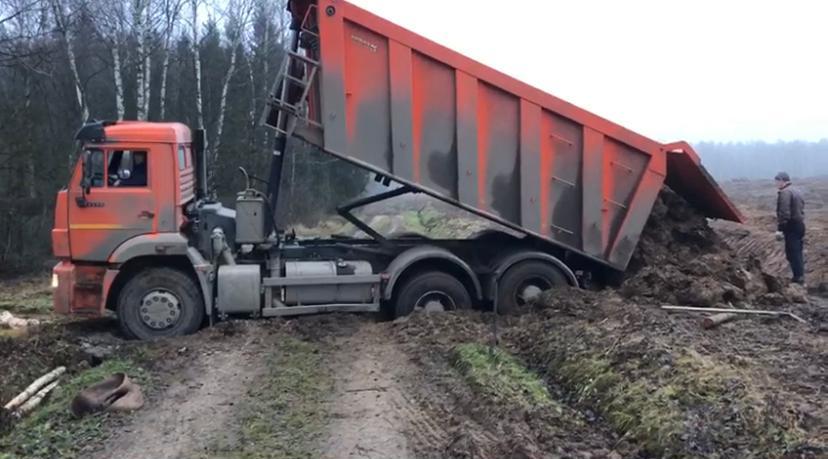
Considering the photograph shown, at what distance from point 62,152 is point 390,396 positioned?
68.7ft

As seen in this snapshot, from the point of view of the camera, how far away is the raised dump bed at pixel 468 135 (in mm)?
10070

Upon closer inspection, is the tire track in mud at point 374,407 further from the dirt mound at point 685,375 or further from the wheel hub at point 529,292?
the wheel hub at point 529,292

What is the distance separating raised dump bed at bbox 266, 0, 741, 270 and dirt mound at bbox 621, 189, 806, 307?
0.47 m

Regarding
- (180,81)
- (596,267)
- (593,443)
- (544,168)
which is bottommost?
(593,443)

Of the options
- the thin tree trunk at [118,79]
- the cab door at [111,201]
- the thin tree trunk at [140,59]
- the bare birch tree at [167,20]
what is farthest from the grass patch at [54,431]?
the bare birch tree at [167,20]

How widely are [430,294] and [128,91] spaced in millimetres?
23177

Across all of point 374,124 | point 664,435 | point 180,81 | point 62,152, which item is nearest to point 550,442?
point 664,435

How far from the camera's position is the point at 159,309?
33.3 feet

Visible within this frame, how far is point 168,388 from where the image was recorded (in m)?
7.84

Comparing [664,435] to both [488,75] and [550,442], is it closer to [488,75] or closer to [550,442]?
[550,442]

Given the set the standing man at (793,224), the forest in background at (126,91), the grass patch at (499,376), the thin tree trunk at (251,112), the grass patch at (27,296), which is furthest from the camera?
the thin tree trunk at (251,112)

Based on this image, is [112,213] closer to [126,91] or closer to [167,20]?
[167,20]

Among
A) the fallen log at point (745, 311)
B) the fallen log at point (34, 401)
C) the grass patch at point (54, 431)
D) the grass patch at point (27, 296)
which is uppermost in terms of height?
the fallen log at point (745, 311)

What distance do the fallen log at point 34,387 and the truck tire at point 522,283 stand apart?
5.29m
